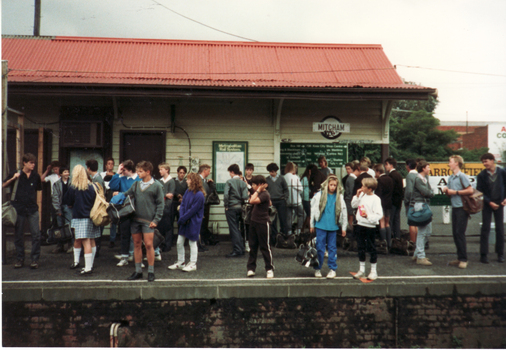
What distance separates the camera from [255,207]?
261 inches

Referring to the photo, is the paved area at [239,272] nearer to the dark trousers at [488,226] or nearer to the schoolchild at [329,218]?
the dark trousers at [488,226]

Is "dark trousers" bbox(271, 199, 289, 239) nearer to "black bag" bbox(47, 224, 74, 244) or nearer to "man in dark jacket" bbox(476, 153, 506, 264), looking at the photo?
"man in dark jacket" bbox(476, 153, 506, 264)

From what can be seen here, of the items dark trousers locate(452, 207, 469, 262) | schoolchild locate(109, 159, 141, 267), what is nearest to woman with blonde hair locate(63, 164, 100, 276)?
schoolchild locate(109, 159, 141, 267)

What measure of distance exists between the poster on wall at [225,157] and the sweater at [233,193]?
1599mm

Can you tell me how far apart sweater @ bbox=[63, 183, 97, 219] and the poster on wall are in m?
3.43

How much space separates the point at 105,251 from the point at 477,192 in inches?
300

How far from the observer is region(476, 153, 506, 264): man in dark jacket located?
7.36 m

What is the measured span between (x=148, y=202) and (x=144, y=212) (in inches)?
6.8

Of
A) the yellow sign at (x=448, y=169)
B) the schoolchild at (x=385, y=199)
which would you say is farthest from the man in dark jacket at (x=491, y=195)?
the yellow sign at (x=448, y=169)

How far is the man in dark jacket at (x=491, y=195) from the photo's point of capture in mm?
7363

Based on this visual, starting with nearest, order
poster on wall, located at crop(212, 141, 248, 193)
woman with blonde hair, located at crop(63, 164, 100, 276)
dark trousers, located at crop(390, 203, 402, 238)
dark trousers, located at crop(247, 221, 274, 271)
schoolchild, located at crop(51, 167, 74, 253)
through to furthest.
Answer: dark trousers, located at crop(247, 221, 274, 271) < woman with blonde hair, located at crop(63, 164, 100, 276) < schoolchild, located at crop(51, 167, 74, 253) < dark trousers, located at crop(390, 203, 402, 238) < poster on wall, located at crop(212, 141, 248, 193)

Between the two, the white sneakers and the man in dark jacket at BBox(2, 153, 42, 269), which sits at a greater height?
the man in dark jacket at BBox(2, 153, 42, 269)

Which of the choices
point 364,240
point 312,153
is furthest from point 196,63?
point 364,240

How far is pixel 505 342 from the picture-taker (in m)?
5.93
